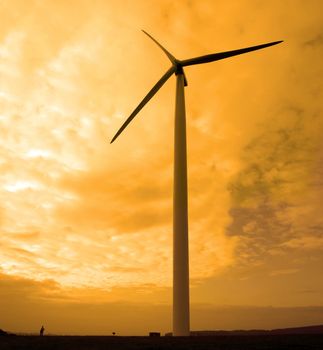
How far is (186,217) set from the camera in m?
35.8

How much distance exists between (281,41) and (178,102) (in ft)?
53.1

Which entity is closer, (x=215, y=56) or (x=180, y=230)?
(x=180, y=230)

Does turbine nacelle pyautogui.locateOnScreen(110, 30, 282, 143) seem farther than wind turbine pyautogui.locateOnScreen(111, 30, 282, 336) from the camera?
Yes

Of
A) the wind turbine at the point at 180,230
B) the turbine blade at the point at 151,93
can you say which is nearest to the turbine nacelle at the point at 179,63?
the turbine blade at the point at 151,93

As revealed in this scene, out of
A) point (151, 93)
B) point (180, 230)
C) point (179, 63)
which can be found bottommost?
point (180, 230)

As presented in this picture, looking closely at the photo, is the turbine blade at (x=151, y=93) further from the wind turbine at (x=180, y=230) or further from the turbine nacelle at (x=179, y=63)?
the wind turbine at (x=180, y=230)

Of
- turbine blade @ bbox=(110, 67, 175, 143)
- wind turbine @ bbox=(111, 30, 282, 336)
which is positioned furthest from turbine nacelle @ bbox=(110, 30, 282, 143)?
wind turbine @ bbox=(111, 30, 282, 336)

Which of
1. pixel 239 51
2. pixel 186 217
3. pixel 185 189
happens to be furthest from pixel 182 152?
pixel 239 51

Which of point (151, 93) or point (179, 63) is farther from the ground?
point (179, 63)

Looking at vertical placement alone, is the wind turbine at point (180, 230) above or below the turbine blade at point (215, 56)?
below

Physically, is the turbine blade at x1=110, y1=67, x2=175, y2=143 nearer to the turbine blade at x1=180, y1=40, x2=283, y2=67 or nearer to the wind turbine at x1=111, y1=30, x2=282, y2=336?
the turbine blade at x1=180, y1=40, x2=283, y2=67

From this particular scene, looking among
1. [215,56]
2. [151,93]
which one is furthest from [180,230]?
[215,56]

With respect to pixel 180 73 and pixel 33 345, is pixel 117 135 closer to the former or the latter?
pixel 180 73

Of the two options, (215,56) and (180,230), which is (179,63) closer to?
(215,56)
